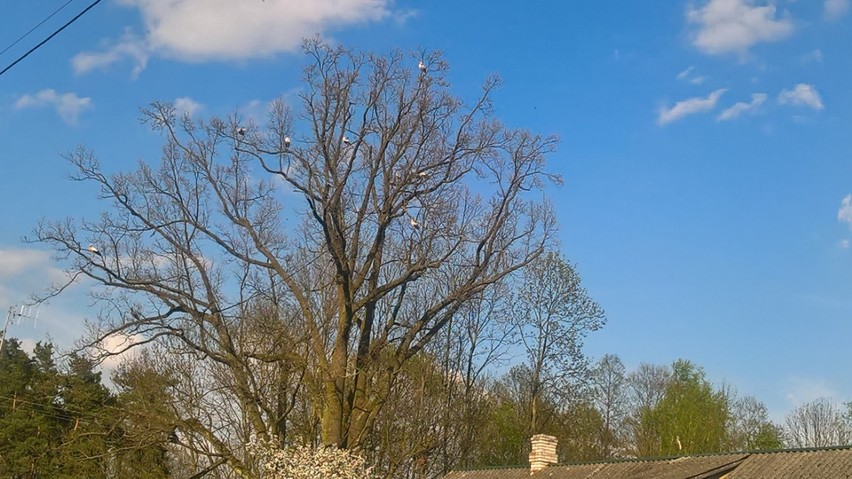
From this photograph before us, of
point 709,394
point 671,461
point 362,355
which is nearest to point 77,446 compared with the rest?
point 362,355

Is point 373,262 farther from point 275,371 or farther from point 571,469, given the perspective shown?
point 571,469

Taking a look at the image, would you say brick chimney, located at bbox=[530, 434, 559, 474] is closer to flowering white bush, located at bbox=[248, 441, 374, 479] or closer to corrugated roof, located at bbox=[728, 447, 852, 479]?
flowering white bush, located at bbox=[248, 441, 374, 479]

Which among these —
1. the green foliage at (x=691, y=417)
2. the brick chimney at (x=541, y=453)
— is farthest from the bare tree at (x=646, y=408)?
the brick chimney at (x=541, y=453)

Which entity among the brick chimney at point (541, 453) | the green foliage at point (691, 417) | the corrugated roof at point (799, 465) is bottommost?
the corrugated roof at point (799, 465)

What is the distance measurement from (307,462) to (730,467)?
947 cm

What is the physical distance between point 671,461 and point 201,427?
A: 1155 centimetres

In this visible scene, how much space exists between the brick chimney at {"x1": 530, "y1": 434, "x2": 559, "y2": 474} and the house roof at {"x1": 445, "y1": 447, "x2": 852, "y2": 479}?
370mm

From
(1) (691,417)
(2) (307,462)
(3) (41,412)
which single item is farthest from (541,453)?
(3) (41,412)

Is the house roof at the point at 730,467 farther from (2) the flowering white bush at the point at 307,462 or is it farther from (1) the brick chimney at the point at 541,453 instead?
(2) the flowering white bush at the point at 307,462

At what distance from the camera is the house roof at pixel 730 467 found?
56.7 ft

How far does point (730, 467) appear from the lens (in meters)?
18.9

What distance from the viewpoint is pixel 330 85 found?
21641mm

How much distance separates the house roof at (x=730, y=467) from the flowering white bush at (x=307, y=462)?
5.34 meters

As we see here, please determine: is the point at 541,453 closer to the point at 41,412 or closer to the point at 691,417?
the point at 691,417
